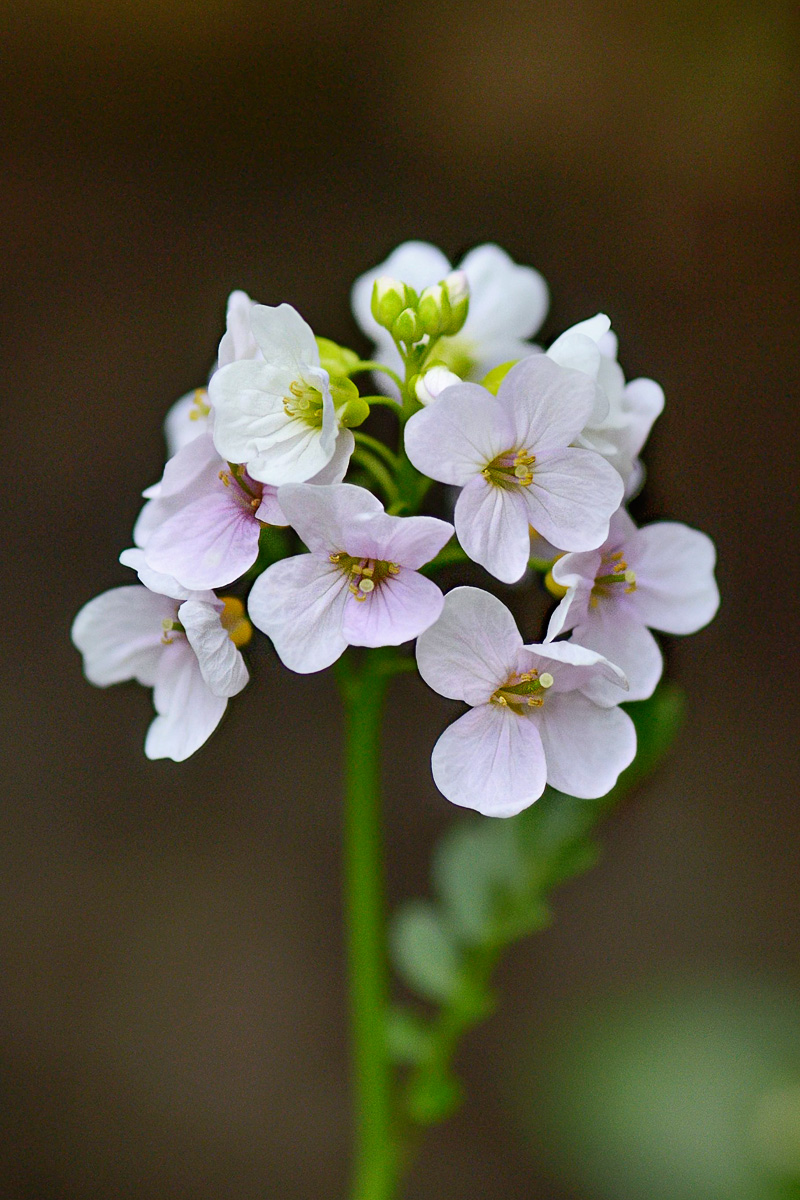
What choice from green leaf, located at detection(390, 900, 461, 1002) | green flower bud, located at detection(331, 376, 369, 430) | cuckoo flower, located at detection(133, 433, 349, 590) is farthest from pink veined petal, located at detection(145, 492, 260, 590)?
green leaf, located at detection(390, 900, 461, 1002)

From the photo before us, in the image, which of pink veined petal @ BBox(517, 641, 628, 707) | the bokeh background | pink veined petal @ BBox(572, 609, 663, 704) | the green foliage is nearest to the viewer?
pink veined petal @ BBox(517, 641, 628, 707)

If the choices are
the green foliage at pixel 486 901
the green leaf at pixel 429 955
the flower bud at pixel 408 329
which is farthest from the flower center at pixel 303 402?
the green leaf at pixel 429 955

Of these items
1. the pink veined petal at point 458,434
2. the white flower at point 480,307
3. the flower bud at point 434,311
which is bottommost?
the pink veined petal at point 458,434

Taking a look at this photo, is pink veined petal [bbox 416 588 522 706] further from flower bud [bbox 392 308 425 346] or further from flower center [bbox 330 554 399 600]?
flower bud [bbox 392 308 425 346]

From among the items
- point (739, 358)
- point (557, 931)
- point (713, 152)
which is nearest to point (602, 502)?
point (557, 931)

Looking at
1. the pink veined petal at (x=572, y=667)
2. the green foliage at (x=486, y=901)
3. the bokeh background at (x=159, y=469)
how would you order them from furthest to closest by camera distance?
the bokeh background at (x=159, y=469) < the green foliage at (x=486, y=901) < the pink veined petal at (x=572, y=667)

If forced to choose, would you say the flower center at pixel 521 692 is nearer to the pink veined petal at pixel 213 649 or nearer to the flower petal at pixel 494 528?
the flower petal at pixel 494 528

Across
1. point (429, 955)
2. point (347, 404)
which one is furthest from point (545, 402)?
point (429, 955)
